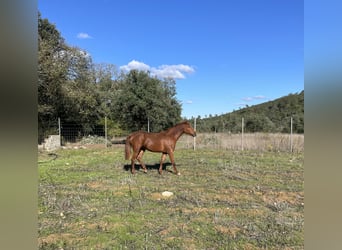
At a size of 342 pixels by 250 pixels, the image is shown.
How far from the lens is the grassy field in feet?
9.88

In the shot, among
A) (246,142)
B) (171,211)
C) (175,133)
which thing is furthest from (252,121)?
(171,211)

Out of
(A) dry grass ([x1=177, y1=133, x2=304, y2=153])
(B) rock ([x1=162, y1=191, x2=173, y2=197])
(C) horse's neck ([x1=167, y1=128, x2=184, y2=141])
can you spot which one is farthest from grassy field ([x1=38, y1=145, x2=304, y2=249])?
(A) dry grass ([x1=177, y1=133, x2=304, y2=153])

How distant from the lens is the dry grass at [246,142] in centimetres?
1301

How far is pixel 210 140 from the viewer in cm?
1505

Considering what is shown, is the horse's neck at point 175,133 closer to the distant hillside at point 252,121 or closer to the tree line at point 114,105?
the tree line at point 114,105

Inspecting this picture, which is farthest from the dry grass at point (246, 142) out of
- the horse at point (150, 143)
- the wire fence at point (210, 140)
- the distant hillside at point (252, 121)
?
the horse at point (150, 143)

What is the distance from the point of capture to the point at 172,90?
20422mm

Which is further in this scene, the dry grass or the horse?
the dry grass

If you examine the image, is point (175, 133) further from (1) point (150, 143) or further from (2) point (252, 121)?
(2) point (252, 121)

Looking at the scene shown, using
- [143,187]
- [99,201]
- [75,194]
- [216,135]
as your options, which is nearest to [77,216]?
[99,201]

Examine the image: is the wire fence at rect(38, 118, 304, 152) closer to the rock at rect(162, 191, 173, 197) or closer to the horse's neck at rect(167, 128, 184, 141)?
the horse's neck at rect(167, 128, 184, 141)

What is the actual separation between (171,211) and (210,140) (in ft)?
36.7
